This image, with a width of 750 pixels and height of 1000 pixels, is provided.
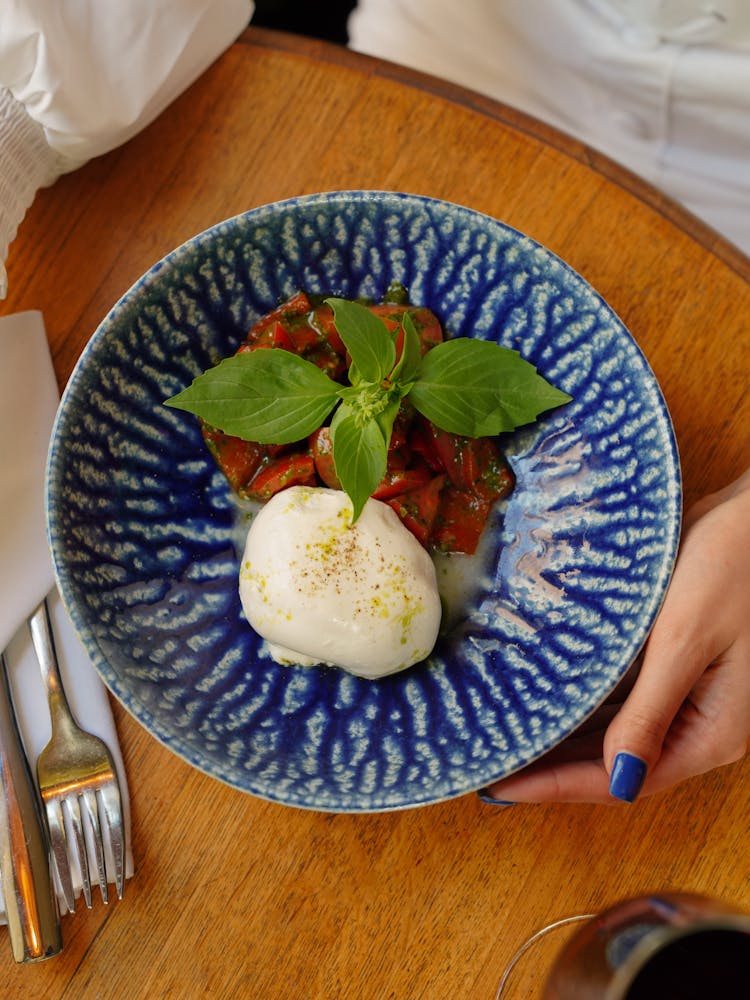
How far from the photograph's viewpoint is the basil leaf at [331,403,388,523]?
2.83 ft

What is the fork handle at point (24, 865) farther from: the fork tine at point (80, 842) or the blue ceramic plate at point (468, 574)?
the blue ceramic plate at point (468, 574)

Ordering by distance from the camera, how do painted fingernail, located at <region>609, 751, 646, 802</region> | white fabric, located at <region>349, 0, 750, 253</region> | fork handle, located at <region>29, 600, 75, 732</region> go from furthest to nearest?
white fabric, located at <region>349, 0, 750, 253</region> → fork handle, located at <region>29, 600, 75, 732</region> → painted fingernail, located at <region>609, 751, 646, 802</region>

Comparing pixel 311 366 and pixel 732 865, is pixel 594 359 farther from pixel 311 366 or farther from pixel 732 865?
pixel 732 865

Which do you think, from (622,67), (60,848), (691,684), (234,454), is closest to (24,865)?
(60,848)

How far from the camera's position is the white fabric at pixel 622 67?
1.12 metres

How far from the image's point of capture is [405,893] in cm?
93

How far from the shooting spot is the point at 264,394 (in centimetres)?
90

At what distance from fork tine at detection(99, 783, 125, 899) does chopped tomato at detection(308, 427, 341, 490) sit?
1.23ft

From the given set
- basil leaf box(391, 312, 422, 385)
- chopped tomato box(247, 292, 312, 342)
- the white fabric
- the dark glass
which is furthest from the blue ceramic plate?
the white fabric

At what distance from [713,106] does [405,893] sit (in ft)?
3.27

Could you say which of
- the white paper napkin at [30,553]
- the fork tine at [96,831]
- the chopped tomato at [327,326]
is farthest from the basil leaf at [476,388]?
the fork tine at [96,831]

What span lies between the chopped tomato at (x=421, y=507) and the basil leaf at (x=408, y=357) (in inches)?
5.1

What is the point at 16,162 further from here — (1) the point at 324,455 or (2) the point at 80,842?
(2) the point at 80,842

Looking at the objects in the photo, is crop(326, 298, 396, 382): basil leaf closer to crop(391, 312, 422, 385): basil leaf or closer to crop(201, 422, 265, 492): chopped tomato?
crop(391, 312, 422, 385): basil leaf
